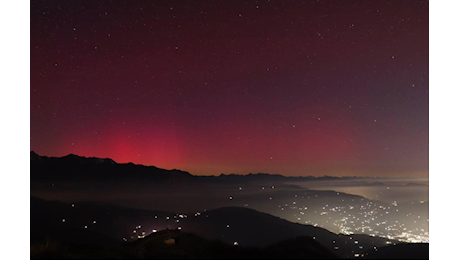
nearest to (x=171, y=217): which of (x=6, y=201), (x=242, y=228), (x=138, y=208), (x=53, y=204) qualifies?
(x=138, y=208)

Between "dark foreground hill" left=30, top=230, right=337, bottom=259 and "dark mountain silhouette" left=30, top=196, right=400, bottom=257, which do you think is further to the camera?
"dark mountain silhouette" left=30, top=196, right=400, bottom=257

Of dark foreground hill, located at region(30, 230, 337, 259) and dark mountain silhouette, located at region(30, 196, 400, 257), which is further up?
dark foreground hill, located at region(30, 230, 337, 259)

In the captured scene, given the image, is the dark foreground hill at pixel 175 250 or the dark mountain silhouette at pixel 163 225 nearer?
the dark foreground hill at pixel 175 250

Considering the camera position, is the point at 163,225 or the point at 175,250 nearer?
the point at 175,250

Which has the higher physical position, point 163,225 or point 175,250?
point 175,250

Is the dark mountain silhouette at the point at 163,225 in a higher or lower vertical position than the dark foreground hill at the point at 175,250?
lower

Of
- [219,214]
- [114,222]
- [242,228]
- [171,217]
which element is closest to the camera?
[114,222]
